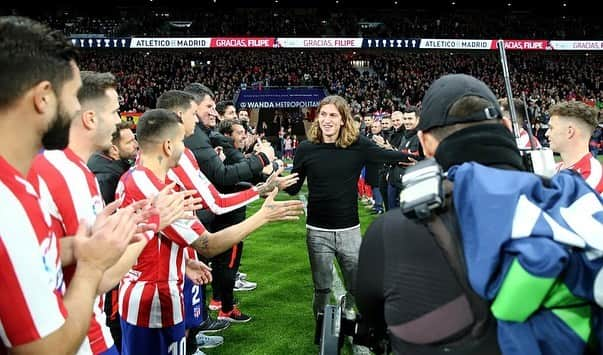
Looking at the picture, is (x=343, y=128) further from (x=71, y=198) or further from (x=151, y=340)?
(x=71, y=198)

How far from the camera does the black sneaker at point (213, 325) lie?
4785 mm

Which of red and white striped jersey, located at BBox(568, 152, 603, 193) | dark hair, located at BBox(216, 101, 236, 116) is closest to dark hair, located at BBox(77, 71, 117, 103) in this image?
red and white striped jersey, located at BBox(568, 152, 603, 193)

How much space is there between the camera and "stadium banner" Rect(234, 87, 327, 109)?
27.1 m

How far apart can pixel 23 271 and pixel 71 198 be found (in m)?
0.75

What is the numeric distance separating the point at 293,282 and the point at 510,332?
17.4 ft

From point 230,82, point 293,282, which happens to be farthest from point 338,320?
point 230,82

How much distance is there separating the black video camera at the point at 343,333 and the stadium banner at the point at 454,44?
31032 mm

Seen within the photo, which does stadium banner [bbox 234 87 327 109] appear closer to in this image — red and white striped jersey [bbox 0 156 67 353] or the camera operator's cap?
the camera operator's cap

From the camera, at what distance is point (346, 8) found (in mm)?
40375

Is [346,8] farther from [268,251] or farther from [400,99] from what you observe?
[268,251]

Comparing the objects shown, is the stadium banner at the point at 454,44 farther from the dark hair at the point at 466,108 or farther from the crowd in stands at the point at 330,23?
the dark hair at the point at 466,108

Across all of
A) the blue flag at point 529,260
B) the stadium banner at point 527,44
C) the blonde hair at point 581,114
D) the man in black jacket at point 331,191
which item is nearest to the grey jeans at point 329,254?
the man in black jacket at point 331,191

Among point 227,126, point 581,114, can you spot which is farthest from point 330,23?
point 581,114

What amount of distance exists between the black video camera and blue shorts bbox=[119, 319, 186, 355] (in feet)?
4.54
